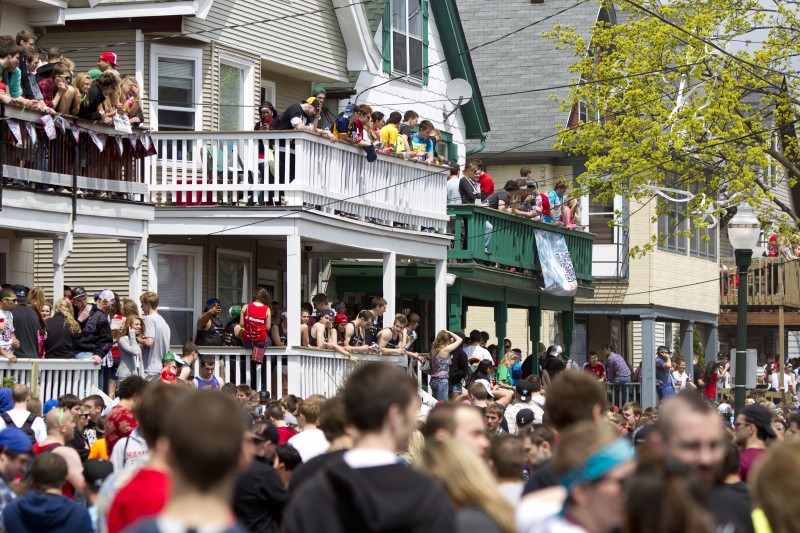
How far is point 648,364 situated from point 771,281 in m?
7.23

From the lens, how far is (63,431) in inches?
403

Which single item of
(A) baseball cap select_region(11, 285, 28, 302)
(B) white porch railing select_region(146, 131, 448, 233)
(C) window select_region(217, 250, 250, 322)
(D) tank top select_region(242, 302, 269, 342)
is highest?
(B) white porch railing select_region(146, 131, 448, 233)

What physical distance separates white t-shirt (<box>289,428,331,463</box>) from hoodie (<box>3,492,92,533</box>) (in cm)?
→ 245

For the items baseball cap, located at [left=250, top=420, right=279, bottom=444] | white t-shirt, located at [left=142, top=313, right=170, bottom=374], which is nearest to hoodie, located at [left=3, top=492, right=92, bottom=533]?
baseball cap, located at [left=250, top=420, right=279, bottom=444]

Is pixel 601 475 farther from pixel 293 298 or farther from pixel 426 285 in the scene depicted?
pixel 426 285

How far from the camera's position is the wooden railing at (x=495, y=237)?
27.4 meters

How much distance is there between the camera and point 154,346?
1850 cm

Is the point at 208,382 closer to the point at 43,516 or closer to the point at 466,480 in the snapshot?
the point at 43,516

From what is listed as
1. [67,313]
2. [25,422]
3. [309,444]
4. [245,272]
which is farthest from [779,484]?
[245,272]

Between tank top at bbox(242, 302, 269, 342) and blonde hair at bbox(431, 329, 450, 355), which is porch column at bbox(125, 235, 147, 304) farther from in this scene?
blonde hair at bbox(431, 329, 450, 355)

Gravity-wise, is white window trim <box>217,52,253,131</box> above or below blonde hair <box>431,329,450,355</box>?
above

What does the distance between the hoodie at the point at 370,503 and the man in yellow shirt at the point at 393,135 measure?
1944cm

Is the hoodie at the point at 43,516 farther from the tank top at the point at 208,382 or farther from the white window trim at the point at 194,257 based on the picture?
the white window trim at the point at 194,257

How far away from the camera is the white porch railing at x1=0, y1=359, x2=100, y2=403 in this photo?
16.6 metres
